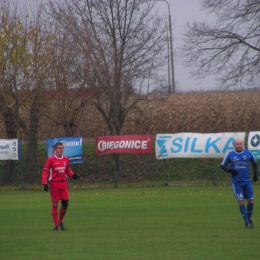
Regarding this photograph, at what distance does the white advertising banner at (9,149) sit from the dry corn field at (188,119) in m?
8.40

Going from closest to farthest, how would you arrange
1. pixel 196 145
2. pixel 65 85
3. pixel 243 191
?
pixel 243 191
pixel 196 145
pixel 65 85

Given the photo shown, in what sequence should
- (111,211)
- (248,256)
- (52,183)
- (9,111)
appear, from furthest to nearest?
(9,111) → (111,211) → (52,183) → (248,256)

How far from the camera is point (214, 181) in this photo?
1000 inches

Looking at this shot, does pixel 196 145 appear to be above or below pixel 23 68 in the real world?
below

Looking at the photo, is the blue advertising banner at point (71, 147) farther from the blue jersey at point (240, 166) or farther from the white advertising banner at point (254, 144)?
the blue jersey at point (240, 166)

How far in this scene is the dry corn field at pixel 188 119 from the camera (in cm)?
3572

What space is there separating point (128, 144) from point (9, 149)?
5762mm

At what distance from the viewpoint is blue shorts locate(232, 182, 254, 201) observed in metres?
11.9

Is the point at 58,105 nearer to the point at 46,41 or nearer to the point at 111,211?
the point at 46,41

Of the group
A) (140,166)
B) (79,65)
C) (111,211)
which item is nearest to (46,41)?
(79,65)

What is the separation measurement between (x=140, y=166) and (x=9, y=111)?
7.90 meters

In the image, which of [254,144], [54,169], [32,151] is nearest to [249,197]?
[54,169]

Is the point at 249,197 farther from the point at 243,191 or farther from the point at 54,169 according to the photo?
the point at 54,169

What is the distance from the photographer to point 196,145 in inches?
975
